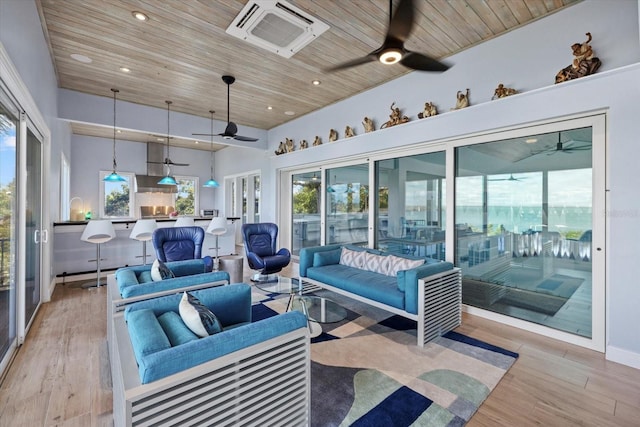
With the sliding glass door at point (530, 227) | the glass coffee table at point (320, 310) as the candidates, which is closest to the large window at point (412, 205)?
the sliding glass door at point (530, 227)

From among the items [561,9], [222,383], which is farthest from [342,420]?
[561,9]

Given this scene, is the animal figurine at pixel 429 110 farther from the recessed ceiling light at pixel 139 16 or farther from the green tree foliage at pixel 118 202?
the green tree foliage at pixel 118 202

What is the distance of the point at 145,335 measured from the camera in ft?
4.77

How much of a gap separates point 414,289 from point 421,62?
2.12m

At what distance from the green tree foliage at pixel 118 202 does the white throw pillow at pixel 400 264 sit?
8.45 meters

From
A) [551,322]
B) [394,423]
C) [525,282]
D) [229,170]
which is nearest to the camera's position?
[394,423]

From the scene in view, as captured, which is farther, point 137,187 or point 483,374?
point 137,187

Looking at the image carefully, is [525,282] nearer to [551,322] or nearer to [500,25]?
Answer: [551,322]

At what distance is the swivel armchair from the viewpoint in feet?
15.9

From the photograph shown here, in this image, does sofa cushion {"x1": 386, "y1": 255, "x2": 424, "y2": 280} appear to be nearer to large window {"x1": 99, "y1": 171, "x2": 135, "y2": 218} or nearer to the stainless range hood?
the stainless range hood

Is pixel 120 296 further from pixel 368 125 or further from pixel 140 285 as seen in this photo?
pixel 368 125

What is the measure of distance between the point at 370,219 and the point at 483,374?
Answer: 285 centimetres

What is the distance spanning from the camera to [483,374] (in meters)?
2.39

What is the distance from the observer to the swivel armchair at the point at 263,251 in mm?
4840
